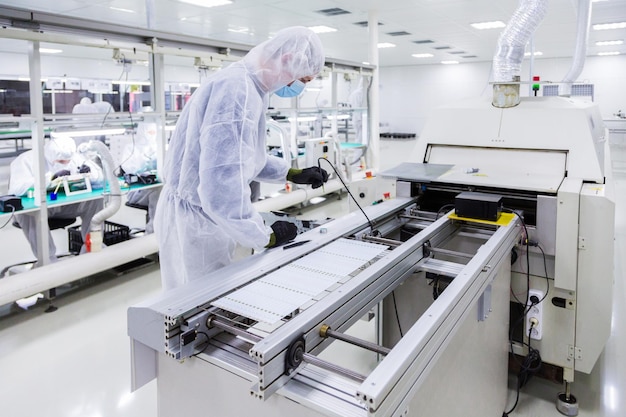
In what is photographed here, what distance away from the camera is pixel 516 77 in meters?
2.48

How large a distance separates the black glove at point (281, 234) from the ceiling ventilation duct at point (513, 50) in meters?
1.46

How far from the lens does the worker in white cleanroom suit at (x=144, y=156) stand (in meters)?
3.85

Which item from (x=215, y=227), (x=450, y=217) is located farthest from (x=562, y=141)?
(x=215, y=227)

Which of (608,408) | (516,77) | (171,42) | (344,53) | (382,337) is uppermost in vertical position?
(344,53)

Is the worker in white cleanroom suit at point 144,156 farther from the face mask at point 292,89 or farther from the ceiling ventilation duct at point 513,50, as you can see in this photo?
the ceiling ventilation duct at point 513,50

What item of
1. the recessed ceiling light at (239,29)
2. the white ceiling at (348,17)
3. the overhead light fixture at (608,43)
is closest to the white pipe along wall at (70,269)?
the white ceiling at (348,17)

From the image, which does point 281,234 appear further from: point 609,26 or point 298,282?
point 609,26

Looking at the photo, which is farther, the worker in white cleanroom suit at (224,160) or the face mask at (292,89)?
the face mask at (292,89)

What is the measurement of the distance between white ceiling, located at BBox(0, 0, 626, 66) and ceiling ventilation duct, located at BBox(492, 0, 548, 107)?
2663 millimetres

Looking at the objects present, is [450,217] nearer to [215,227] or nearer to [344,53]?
[215,227]

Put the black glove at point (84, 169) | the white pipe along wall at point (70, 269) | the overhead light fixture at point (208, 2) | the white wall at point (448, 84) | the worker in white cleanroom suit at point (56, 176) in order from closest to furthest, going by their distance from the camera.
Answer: the white pipe along wall at point (70, 269) → the worker in white cleanroom suit at point (56, 176) → the black glove at point (84, 169) → the overhead light fixture at point (208, 2) → the white wall at point (448, 84)

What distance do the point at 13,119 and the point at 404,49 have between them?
373 inches

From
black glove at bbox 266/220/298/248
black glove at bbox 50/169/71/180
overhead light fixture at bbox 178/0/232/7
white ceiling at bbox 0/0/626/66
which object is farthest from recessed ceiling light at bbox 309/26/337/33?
black glove at bbox 266/220/298/248

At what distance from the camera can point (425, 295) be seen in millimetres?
2092
